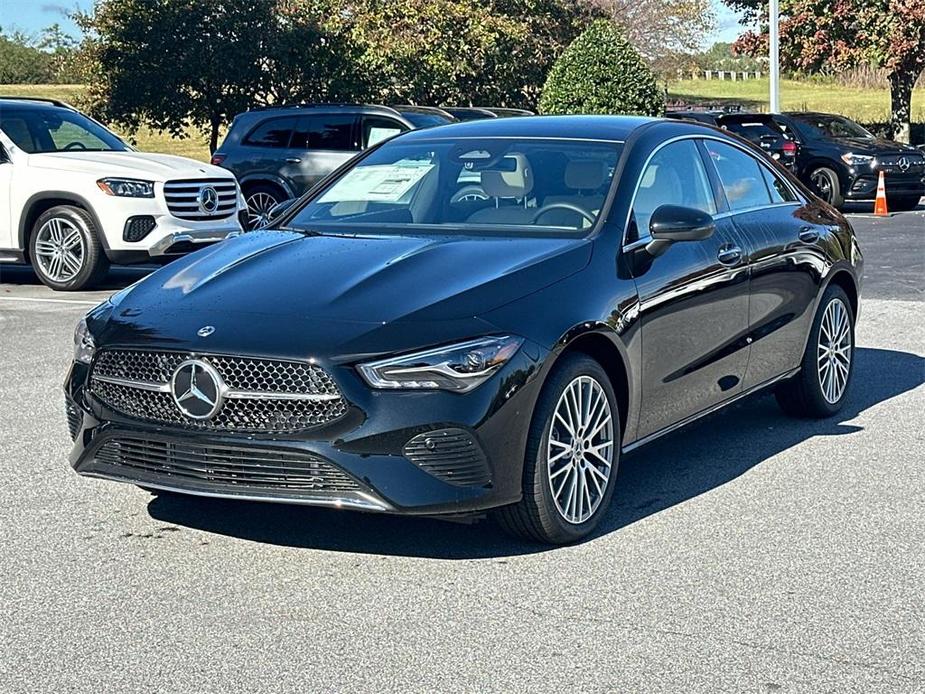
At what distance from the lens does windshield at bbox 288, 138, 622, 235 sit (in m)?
6.25

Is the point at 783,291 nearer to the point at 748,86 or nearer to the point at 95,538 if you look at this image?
the point at 95,538

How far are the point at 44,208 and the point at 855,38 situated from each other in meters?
25.9

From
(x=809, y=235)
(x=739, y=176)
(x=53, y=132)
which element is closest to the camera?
(x=739, y=176)

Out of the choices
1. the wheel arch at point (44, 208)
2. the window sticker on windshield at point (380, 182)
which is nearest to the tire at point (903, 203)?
the wheel arch at point (44, 208)

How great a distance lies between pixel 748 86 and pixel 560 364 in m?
90.6

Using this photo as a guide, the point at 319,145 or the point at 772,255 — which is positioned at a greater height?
the point at 772,255

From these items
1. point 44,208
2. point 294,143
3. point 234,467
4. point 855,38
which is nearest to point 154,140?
point 855,38

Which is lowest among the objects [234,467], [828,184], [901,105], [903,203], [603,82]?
[903,203]

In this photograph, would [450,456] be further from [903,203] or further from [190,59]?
[190,59]

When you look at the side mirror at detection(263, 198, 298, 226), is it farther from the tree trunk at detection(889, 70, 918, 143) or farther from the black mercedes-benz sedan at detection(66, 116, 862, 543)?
the tree trunk at detection(889, 70, 918, 143)

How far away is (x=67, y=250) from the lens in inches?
554

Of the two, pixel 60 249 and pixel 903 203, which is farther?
pixel 903 203

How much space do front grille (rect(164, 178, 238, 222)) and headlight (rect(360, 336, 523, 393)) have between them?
376 inches

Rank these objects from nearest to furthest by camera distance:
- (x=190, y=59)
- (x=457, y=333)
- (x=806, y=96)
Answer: (x=457, y=333)
(x=190, y=59)
(x=806, y=96)
